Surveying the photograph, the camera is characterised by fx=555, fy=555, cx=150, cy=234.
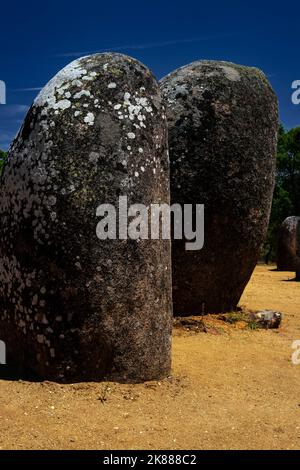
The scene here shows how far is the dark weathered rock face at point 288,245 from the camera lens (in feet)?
66.5

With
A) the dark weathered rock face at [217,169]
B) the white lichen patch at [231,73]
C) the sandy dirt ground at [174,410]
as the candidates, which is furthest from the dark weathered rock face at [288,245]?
the sandy dirt ground at [174,410]

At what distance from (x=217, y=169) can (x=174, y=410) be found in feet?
14.7

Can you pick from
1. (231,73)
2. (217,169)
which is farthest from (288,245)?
(217,169)

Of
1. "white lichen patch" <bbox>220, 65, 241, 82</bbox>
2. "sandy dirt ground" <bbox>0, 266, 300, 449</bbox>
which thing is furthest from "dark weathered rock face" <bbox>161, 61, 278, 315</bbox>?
"sandy dirt ground" <bbox>0, 266, 300, 449</bbox>

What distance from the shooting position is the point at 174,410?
4.38 meters

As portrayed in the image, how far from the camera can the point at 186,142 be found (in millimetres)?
8070

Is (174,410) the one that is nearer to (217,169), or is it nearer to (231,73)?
(217,169)

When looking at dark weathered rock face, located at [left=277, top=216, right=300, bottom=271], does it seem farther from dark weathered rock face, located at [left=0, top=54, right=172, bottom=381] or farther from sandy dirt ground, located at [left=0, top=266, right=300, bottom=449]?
dark weathered rock face, located at [left=0, top=54, right=172, bottom=381]

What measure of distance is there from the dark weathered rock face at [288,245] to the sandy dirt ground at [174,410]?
1467 centimetres

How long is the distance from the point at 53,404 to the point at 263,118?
5.85m

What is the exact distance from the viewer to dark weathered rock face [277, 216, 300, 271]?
66.5ft

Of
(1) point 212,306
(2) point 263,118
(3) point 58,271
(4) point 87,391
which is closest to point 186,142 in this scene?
(2) point 263,118

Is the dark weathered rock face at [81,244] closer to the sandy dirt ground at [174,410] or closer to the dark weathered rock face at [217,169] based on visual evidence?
the sandy dirt ground at [174,410]

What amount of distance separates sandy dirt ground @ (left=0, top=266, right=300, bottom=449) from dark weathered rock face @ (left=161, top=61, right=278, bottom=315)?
220 cm
